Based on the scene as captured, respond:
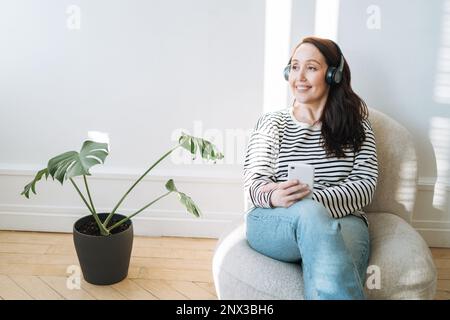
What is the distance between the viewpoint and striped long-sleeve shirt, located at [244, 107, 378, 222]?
1.72 metres

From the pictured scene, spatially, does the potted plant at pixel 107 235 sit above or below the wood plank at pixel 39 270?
above

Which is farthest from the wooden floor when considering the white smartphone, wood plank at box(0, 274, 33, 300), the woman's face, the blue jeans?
→ the woman's face

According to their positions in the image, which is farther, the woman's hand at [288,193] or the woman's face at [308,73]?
the woman's face at [308,73]

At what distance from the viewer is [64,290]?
6.53ft

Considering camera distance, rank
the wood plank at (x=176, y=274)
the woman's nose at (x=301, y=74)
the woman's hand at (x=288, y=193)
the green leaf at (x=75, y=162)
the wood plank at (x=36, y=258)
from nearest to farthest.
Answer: the woman's hand at (x=288, y=193)
the green leaf at (x=75, y=162)
the woman's nose at (x=301, y=74)
the wood plank at (x=176, y=274)
the wood plank at (x=36, y=258)

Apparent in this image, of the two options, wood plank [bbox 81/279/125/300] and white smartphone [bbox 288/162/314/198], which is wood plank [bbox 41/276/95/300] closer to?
wood plank [bbox 81/279/125/300]

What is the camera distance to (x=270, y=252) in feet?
Result: 5.28

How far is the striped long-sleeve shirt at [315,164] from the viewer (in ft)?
5.65

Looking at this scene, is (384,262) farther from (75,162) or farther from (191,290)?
(75,162)

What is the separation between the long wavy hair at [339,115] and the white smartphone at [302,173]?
0.14m

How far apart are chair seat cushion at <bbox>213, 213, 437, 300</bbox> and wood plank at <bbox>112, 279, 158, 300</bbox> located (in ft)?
1.49

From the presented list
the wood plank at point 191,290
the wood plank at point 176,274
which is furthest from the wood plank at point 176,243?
the wood plank at point 191,290

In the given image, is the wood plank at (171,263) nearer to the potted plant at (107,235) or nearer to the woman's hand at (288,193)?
the potted plant at (107,235)

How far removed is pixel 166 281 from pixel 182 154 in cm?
66
